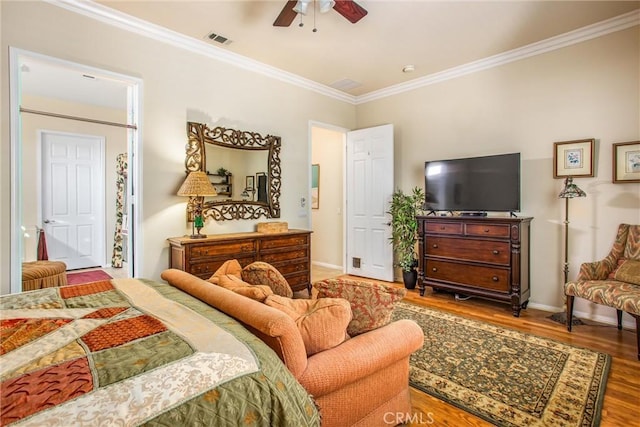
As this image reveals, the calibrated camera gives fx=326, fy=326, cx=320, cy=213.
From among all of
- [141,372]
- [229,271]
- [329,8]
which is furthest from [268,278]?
[329,8]

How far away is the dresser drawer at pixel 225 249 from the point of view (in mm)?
3264

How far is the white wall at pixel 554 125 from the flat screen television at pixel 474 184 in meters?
0.29

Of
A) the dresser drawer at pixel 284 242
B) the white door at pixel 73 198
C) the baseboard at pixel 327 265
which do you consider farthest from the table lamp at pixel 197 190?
the white door at pixel 73 198

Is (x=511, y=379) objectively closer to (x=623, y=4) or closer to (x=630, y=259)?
(x=630, y=259)

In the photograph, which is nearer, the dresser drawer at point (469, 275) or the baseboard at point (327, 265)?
the dresser drawer at point (469, 275)

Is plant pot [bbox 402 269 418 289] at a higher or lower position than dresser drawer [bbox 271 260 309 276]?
lower

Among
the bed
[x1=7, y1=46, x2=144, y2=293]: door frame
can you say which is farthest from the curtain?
the bed

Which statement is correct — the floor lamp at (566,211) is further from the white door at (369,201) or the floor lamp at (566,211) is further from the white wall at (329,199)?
the white wall at (329,199)

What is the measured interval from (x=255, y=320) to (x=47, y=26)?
3.19 metres

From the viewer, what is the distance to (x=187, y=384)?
95cm

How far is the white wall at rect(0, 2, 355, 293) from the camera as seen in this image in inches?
105

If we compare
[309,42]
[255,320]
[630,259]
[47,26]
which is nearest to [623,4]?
[630,259]

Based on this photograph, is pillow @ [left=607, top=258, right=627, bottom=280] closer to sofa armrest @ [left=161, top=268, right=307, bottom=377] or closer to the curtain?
sofa armrest @ [left=161, top=268, right=307, bottom=377]

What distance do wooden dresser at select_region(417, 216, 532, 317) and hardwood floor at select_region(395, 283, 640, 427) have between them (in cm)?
17
